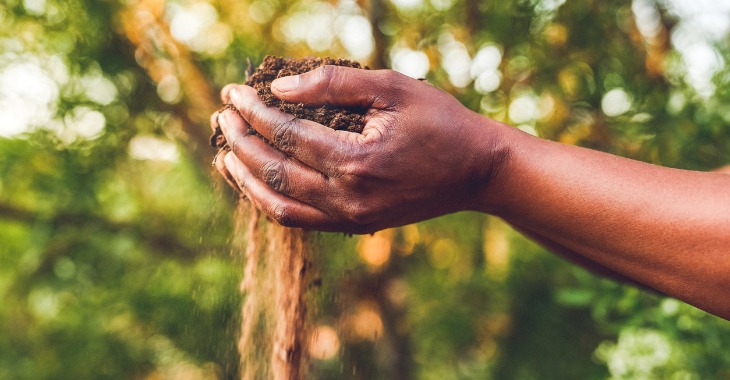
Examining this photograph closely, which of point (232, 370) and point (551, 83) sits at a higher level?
point (551, 83)

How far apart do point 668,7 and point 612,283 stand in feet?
6.23

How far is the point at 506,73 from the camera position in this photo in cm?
325

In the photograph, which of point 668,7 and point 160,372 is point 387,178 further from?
point 160,372

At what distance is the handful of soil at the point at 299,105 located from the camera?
1156mm

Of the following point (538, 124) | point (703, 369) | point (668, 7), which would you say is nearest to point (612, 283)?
point (703, 369)

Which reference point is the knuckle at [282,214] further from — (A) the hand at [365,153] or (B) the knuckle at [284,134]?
(B) the knuckle at [284,134]

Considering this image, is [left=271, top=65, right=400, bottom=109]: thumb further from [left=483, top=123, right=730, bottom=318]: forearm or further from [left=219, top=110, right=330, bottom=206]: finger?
[left=483, top=123, right=730, bottom=318]: forearm

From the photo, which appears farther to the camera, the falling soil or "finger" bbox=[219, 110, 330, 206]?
the falling soil

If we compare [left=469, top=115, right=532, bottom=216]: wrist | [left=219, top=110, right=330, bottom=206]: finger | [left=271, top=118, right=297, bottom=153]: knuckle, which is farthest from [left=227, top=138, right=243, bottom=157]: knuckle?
[left=469, top=115, right=532, bottom=216]: wrist

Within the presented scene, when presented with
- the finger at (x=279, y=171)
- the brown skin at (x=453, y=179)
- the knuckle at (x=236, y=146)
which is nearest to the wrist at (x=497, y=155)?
the brown skin at (x=453, y=179)

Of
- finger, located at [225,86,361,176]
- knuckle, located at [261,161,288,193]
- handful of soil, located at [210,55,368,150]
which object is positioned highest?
handful of soil, located at [210,55,368,150]

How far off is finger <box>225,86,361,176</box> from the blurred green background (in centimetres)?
60

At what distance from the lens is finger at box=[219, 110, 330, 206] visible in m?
1.13

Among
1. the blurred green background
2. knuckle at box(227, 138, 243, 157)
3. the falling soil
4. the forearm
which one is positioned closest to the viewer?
the forearm
